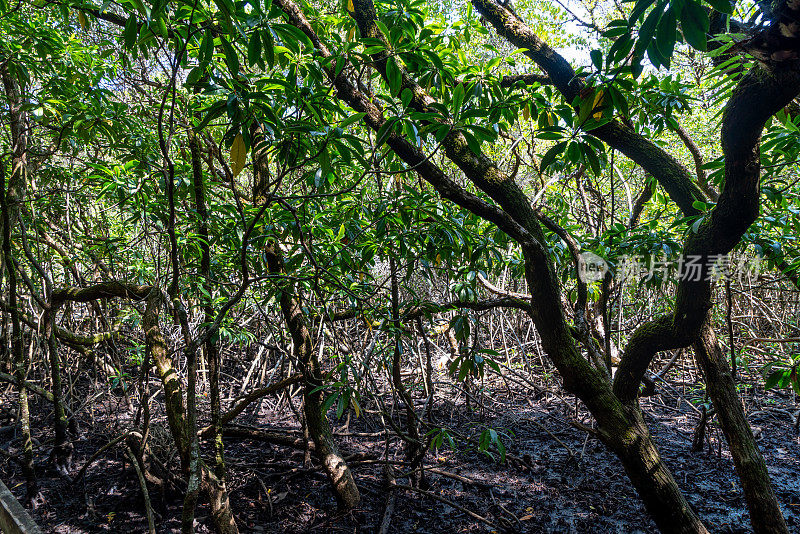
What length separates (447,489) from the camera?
2.74m

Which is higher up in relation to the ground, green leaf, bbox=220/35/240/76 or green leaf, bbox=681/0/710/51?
green leaf, bbox=220/35/240/76

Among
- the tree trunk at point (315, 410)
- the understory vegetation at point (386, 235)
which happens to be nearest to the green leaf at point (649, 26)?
the understory vegetation at point (386, 235)

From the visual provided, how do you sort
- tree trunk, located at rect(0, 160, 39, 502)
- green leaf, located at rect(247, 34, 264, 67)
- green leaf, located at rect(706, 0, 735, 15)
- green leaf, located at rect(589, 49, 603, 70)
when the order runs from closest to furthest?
green leaf, located at rect(706, 0, 735, 15) → green leaf, located at rect(247, 34, 264, 67) → green leaf, located at rect(589, 49, 603, 70) → tree trunk, located at rect(0, 160, 39, 502)

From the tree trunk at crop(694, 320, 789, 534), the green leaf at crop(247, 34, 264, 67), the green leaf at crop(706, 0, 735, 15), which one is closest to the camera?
the green leaf at crop(706, 0, 735, 15)

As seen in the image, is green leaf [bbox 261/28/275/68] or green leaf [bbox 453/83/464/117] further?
green leaf [bbox 453/83/464/117]

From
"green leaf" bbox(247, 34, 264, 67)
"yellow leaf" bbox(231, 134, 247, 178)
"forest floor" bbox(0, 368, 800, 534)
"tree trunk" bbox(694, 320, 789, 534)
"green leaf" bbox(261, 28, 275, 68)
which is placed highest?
"green leaf" bbox(261, 28, 275, 68)

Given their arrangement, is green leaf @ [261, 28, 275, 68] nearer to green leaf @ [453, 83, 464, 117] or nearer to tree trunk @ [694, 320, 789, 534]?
green leaf @ [453, 83, 464, 117]

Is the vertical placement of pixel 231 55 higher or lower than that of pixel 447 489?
higher

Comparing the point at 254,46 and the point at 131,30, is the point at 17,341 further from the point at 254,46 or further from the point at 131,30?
the point at 254,46

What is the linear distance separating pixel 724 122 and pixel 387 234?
3.93ft

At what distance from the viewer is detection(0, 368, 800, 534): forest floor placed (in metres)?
2.35

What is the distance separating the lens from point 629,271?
2.39 m

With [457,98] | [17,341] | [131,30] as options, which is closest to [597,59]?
[457,98]

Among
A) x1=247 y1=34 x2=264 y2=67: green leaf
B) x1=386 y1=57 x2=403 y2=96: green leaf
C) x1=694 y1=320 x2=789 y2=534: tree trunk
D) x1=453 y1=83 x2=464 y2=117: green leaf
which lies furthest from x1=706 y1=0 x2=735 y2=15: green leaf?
x1=694 y1=320 x2=789 y2=534: tree trunk
